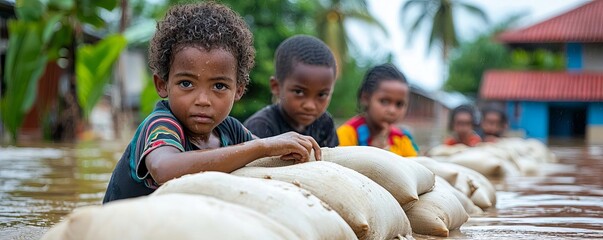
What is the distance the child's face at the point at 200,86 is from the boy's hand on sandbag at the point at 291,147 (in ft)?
0.71

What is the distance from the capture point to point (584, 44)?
26938mm

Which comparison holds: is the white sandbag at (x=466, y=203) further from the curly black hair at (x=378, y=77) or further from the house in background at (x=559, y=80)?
the house in background at (x=559, y=80)

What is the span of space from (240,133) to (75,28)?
1246cm

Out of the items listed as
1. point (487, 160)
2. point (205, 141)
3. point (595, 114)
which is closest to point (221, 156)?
point (205, 141)

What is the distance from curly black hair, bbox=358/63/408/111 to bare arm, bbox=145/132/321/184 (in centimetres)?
240

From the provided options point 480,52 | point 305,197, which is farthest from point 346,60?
point 305,197

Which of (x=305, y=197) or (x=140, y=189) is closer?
(x=305, y=197)

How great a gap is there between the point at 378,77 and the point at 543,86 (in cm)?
2337

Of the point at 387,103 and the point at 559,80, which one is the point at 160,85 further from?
the point at 559,80

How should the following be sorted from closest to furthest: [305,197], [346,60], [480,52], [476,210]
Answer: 1. [305,197]
2. [476,210]
3. [346,60]
4. [480,52]

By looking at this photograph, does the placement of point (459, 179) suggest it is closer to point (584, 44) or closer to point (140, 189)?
point (140, 189)

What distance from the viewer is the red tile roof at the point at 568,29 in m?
26.1

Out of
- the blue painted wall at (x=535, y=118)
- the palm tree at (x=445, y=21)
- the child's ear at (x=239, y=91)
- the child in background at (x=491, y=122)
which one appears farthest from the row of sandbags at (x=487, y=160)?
the palm tree at (x=445, y=21)

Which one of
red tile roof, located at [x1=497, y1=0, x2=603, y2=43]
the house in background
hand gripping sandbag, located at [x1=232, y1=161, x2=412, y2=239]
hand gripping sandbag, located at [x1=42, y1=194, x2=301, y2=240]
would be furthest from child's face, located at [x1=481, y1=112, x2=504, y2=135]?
red tile roof, located at [x1=497, y1=0, x2=603, y2=43]
